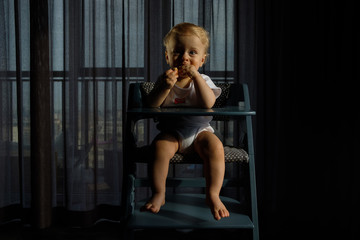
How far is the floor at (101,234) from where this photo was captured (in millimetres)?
1851

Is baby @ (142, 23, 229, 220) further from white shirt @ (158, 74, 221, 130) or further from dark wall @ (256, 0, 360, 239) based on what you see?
dark wall @ (256, 0, 360, 239)

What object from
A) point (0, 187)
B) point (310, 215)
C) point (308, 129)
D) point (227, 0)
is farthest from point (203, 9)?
point (0, 187)

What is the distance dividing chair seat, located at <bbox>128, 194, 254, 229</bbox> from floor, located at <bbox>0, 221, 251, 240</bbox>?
57cm

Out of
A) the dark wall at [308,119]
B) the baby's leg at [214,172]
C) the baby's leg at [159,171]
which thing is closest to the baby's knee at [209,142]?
the baby's leg at [214,172]

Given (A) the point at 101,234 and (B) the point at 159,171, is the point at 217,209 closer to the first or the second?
(B) the point at 159,171

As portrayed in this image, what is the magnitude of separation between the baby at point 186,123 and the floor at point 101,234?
76 cm

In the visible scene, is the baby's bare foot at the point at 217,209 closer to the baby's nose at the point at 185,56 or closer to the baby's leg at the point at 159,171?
the baby's leg at the point at 159,171

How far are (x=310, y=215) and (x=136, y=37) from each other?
54.9 inches

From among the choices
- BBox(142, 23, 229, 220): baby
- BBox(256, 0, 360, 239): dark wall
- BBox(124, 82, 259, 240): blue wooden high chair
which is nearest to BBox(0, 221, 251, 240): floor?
BBox(256, 0, 360, 239): dark wall

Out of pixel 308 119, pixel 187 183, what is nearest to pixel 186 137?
pixel 187 183

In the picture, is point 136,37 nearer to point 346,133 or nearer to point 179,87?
point 179,87

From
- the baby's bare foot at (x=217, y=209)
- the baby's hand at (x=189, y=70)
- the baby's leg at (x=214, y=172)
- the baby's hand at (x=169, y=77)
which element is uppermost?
the baby's hand at (x=189, y=70)

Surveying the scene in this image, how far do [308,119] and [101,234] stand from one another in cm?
130

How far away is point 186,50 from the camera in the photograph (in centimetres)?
126
